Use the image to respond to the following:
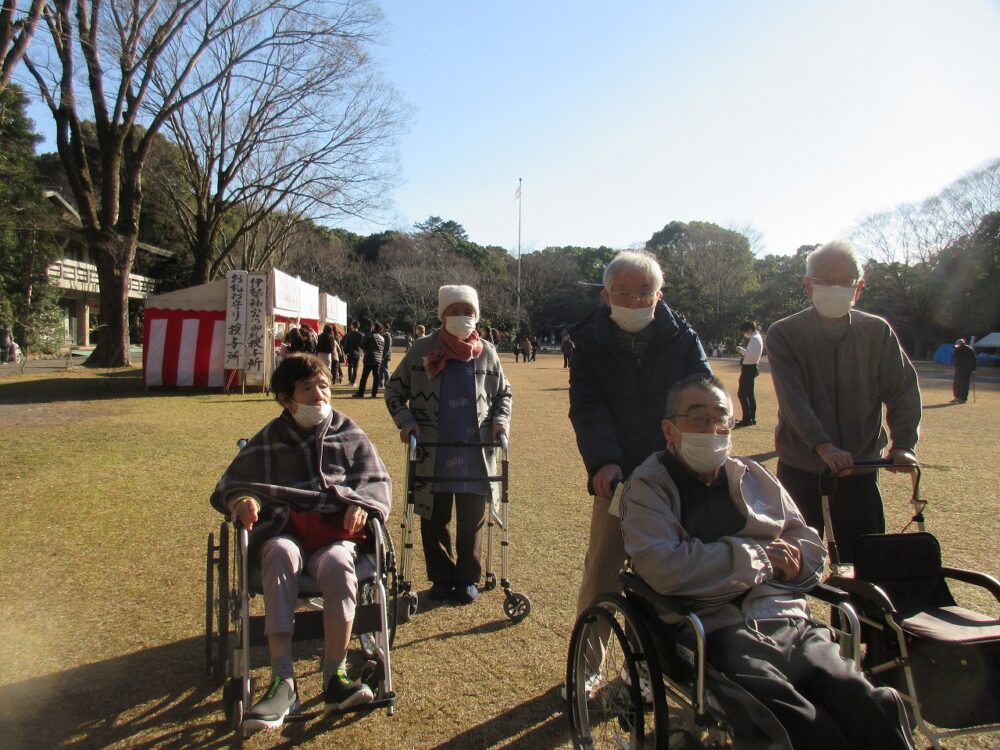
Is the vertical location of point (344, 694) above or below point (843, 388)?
below

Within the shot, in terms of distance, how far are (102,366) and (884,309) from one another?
1857 inches

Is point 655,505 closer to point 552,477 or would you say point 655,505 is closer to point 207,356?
point 552,477

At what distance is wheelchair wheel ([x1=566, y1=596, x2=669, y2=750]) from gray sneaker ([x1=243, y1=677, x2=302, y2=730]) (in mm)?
1000

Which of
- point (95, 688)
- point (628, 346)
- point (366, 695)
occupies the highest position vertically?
point (628, 346)

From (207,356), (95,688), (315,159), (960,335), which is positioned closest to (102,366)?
(207,356)

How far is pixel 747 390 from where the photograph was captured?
11922mm

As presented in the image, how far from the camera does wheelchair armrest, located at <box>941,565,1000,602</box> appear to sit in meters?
2.28

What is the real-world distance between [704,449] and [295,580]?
5.35 feet

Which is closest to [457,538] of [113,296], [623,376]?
[623,376]

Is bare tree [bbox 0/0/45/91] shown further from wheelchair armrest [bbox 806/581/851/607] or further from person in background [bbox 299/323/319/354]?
wheelchair armrest [bbox 806/581/851/607]

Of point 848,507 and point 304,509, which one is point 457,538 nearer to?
point 304,509

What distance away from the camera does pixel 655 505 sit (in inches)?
89.7

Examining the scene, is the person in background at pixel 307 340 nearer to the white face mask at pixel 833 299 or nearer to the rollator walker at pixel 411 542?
the rollator walker at pixel 411 542

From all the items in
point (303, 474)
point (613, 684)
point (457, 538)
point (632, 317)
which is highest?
point (632, 317)
